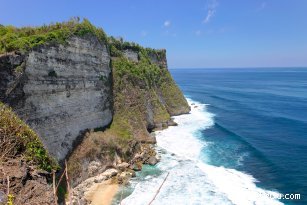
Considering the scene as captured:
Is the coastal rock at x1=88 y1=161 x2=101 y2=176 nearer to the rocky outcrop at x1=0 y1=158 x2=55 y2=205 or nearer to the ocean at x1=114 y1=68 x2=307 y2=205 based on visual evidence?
the ocean at x1=114 y1=68 x2=307 y2=205

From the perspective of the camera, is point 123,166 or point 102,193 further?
point 123,166

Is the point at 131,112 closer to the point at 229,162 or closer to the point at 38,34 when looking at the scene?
the point at 229,162

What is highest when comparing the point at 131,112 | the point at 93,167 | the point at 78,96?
the point at 78,96

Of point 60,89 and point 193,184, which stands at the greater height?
point 60,89

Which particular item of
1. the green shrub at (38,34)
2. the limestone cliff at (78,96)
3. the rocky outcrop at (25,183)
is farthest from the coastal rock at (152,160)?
the rocky outcrop at (25,183)

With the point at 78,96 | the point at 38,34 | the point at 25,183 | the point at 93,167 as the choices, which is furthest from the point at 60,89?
the point at 25,183

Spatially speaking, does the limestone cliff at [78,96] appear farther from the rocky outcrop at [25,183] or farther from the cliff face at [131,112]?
the rocky outcrop at [25,183]

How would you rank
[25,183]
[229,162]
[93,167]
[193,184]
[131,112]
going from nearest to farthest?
[25,183] < [193,184] < [93,167] < [229,162] < [131,112]
